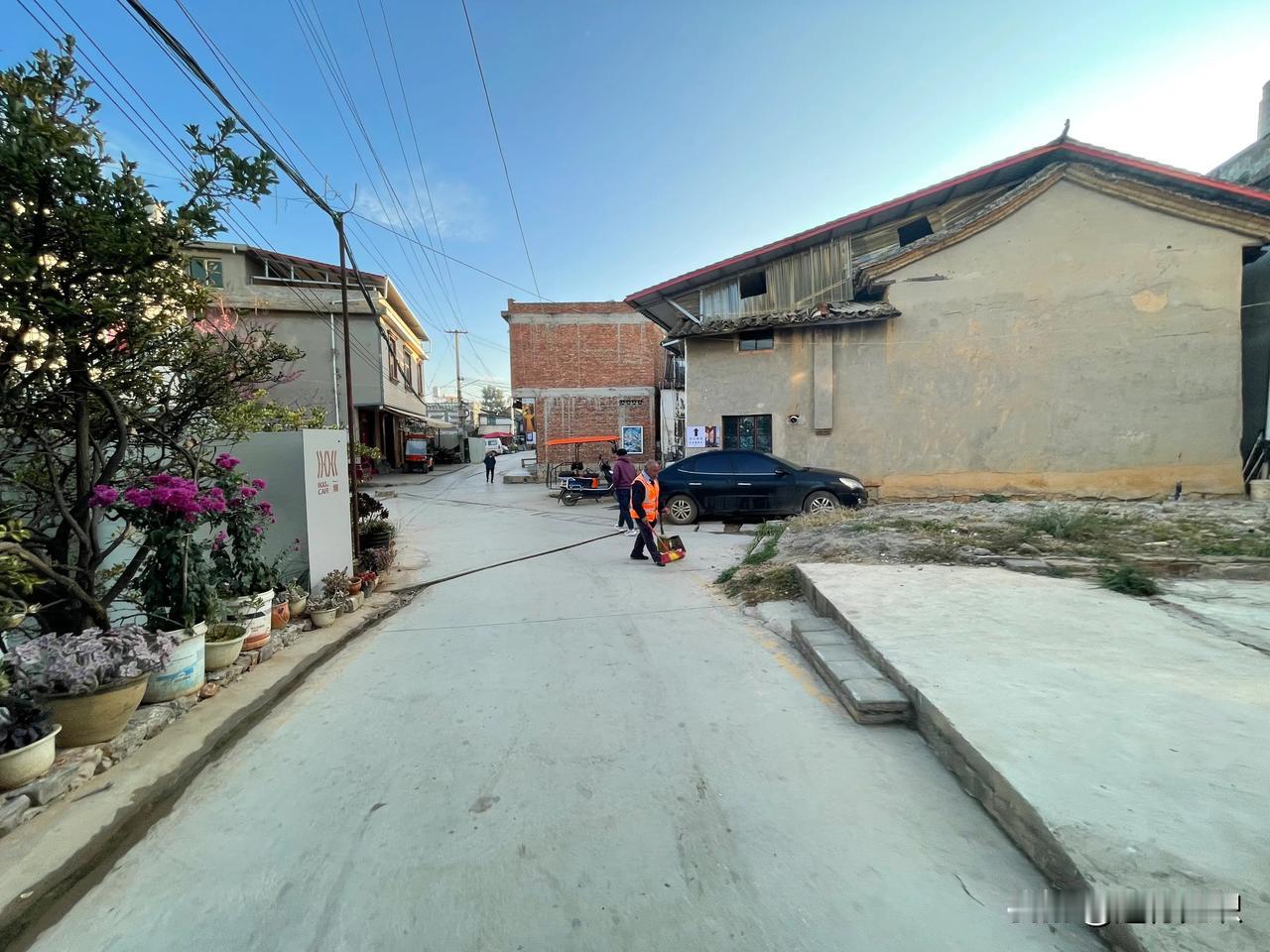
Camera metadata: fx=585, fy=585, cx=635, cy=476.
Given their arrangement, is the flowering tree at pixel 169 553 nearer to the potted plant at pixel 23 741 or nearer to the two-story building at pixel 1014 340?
the potted plant at pixel 23 741

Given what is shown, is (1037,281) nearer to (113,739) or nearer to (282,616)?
(282,616)

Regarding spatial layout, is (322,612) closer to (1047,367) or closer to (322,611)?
(322,611)

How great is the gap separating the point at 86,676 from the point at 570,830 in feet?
9.23

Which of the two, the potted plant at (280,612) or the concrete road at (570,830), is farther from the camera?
the potted plant at (280,612)

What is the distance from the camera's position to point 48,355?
3281 millimetres

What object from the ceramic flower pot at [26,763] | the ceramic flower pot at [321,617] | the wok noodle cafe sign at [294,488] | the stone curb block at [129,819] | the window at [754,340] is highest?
the window at [754,340]

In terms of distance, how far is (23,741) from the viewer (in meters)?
2.91

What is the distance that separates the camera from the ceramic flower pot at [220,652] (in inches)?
175

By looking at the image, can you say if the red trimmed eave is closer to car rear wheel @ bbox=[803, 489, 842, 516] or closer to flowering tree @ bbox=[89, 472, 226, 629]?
car rear wheel @ bbox=[803, 489, 842, 516]

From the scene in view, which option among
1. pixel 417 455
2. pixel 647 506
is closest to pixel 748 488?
pixel 647 506

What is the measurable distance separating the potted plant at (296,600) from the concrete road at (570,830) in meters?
1.45

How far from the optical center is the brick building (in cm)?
2730

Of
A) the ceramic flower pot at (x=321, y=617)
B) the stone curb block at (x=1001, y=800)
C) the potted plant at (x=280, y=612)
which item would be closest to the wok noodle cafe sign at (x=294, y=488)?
the ceramic flower pot at (x=321, y=617)

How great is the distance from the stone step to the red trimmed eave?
493 inches
